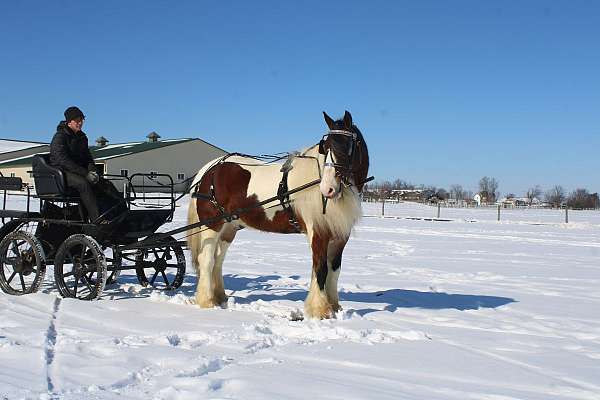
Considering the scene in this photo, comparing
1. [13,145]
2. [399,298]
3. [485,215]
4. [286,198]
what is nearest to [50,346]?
[286,198]

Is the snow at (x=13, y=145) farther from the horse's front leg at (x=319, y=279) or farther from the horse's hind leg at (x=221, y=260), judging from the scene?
the horse's front leg at (x=319, y=279)

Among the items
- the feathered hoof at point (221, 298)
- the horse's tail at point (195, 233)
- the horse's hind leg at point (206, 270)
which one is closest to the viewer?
the horse's hind leg at point (206, 270)

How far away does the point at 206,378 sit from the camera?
3654mm

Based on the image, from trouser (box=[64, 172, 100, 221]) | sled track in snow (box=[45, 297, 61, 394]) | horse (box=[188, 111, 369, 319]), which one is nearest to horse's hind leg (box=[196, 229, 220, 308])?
horse (box=[188, 111, 369, 319])

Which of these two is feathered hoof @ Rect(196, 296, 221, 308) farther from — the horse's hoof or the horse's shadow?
the horse's shadow

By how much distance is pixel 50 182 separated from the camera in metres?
6.91

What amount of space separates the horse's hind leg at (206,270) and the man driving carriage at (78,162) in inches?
55.2

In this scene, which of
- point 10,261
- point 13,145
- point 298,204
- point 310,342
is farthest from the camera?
point 13,145

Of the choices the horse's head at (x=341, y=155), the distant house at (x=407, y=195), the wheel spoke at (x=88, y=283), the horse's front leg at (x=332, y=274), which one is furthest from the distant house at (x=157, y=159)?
the horse's head at (x=341, y=155)

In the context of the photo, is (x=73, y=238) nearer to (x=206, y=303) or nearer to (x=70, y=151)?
(x=70, y=151)

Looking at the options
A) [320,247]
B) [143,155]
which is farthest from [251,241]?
[143,155]

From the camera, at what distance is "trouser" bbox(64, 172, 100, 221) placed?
6812 mm

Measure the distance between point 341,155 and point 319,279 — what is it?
1.33m

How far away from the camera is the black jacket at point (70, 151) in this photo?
22.2 ft
